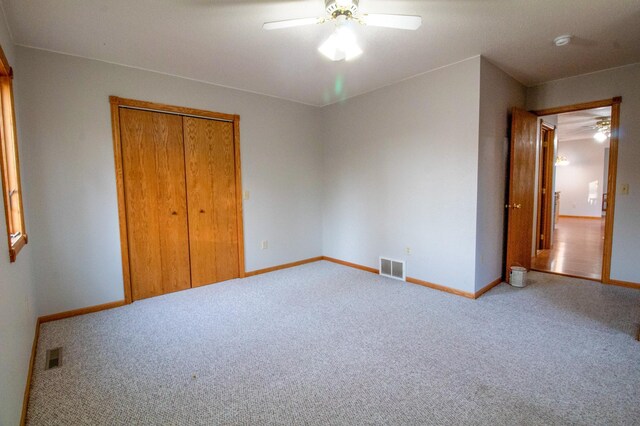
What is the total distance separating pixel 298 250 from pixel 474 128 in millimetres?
2899

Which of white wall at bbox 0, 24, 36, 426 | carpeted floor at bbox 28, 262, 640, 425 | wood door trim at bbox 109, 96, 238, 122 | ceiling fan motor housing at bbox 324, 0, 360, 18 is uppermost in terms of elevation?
ceiling fan motor housing at bbox 324, 0, 360, 18

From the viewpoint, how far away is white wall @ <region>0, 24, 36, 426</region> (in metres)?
1.39

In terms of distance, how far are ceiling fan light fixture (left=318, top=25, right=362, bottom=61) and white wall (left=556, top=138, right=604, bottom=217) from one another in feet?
36.5

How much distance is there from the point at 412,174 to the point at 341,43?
1984 mm

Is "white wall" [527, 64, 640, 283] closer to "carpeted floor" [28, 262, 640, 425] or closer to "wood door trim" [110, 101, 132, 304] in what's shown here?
"carpeted floor" [28, 262, 640, 425]

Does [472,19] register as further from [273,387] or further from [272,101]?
[273,387]

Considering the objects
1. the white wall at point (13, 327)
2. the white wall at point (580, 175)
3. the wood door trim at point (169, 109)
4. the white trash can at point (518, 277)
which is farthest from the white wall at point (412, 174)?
the white wall at point (580, 175)

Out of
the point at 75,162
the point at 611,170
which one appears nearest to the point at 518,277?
the point at 611,170

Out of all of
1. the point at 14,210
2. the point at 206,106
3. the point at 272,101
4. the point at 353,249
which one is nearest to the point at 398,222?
the point at 353,249

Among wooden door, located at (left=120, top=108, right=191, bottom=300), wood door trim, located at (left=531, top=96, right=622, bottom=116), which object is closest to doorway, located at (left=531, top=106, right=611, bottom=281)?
wood door trim, located at (left=531, top=96, right=622, bottom=116)

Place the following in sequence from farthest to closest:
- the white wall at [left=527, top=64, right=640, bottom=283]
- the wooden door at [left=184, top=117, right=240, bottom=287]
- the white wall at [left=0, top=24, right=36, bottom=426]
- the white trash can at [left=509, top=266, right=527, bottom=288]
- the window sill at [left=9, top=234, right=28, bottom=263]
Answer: the wooden door at [left=184, top=117, right=240, bottom=287] → the white trash can at [left=509, top=266, right=527, bottom=288] → the white wall at [left=527, top=64, right=640, bottom=283] → the window sill at [left=9, top=234, right=28, bottom=263] → the white wall at [left=0, top=24, right=36, bottom=426]

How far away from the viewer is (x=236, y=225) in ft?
13.4

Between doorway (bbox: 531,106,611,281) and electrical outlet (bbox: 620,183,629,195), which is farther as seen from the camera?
doorway (bbox: 531,106,611,281)

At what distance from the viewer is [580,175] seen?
10.1 meters
